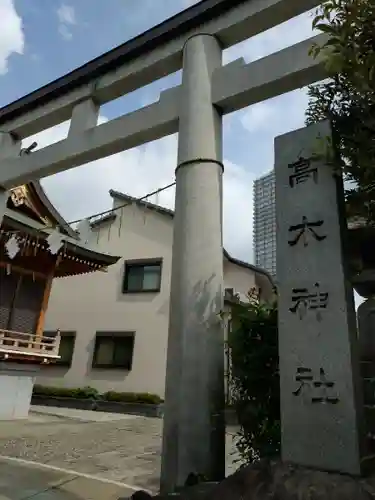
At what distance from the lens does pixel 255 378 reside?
3252 mm

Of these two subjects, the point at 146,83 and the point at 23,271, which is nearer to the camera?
the point at 146,83

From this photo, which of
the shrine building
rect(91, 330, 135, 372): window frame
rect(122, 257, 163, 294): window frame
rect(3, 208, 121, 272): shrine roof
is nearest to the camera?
rect(3, 208, 121, 272): shrine roof

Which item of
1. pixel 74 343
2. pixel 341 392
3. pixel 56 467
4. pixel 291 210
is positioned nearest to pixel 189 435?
pixel 341 392

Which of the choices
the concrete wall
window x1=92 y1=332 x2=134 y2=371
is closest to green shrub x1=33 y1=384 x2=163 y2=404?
the concrete wall

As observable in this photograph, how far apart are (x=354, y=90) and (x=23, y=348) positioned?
10.7 metres

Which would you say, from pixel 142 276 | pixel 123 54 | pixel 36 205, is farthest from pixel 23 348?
pixel 123 54

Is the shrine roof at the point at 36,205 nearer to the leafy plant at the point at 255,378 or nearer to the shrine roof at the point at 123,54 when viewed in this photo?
the shrine roof at the point at 123,54

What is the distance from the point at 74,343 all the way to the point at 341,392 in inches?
568

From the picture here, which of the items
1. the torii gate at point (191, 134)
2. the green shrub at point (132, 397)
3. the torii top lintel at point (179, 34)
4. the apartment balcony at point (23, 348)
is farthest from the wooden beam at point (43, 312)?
the torii top lintel at point (179, 34)

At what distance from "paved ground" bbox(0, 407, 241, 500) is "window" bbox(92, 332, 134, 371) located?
3.93 metres

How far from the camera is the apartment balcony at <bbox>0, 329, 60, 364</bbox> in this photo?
1038 centimetres

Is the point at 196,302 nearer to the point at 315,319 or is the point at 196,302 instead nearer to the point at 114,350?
the point at 315,319

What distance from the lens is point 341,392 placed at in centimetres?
253

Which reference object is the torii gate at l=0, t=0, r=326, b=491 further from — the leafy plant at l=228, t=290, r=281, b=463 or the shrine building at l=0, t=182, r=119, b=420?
the shrine building at l=0, t=182, r=119, b=420
